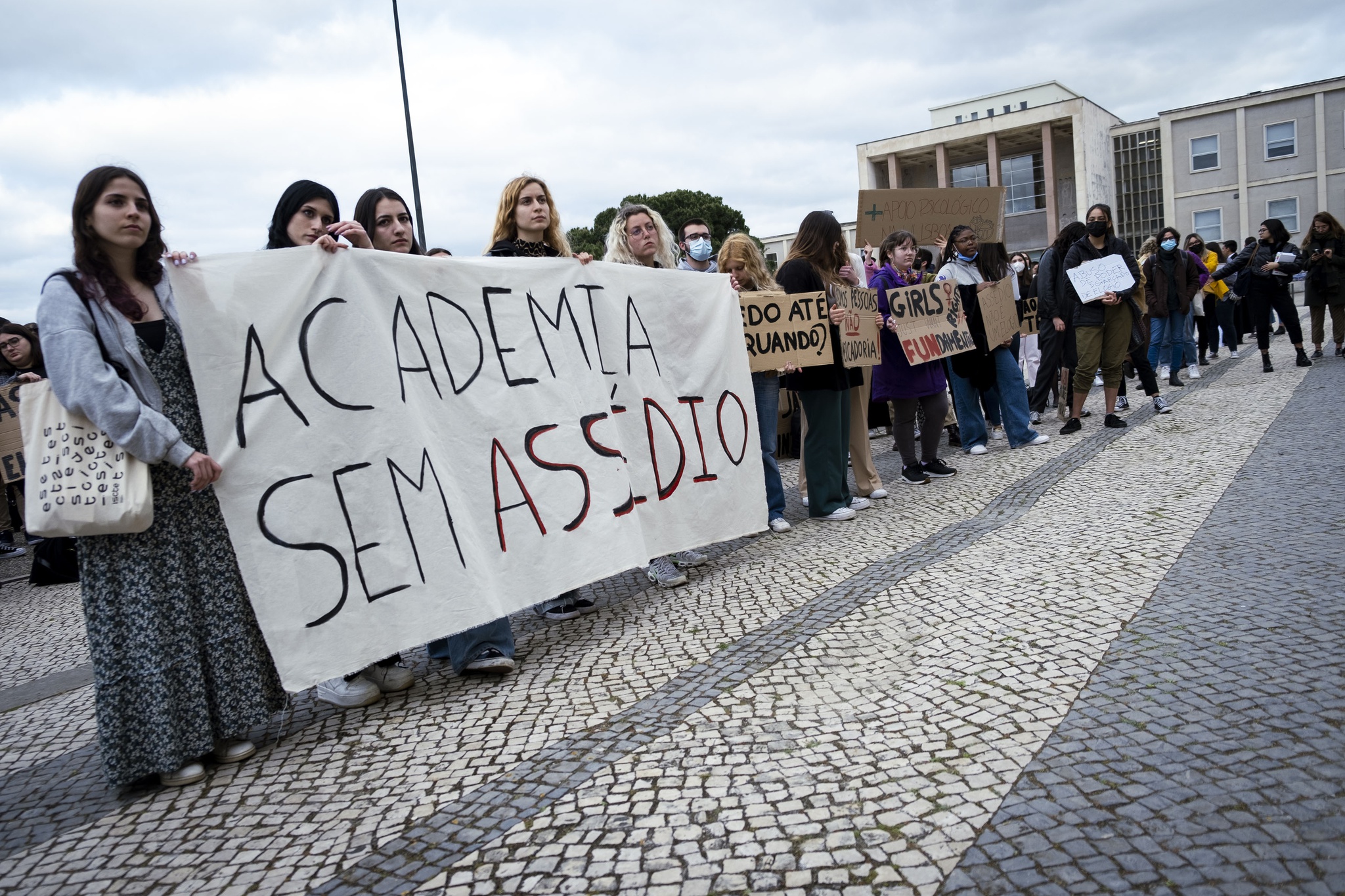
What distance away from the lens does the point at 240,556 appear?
3.06 meters

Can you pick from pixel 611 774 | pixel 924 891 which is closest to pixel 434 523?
pixel 611 774

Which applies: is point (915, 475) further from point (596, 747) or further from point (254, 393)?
point (254, 393)

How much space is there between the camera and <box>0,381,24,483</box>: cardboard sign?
7.49m

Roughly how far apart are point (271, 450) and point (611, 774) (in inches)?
63.5

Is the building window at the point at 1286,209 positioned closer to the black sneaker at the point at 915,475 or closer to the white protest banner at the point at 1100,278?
the white protest banner at the point at 1100,278

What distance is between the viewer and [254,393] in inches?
125

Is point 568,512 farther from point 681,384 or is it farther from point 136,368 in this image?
point 136,368

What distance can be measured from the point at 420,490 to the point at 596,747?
1251mm

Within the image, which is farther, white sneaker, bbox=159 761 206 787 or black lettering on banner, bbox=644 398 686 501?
black lettering on banner, bbox=644 398 686 501

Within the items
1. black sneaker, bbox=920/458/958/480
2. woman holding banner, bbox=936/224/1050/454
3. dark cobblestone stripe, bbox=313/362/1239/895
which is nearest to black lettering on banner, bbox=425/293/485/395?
dark cobblestone stripe, bbox=313/362/1239/895

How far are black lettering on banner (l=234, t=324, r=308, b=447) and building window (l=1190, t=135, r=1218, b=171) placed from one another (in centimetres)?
4661

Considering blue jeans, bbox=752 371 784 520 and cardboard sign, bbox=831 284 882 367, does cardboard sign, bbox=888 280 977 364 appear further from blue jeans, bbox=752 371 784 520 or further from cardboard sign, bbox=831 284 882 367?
blue jeans, bbox=752 371 784 520

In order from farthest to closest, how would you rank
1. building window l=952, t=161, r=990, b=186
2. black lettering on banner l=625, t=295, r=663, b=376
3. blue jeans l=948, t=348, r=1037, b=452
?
building window l=952, t=161, r=990, b=186, blue jeans l=948, t=348, r=1037, b=452, black lettering on banner l=625, t=295, r=663, b=376

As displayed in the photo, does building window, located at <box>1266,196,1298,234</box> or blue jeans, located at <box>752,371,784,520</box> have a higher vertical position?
building window, located at <box>1266,196,1298,234</box>
